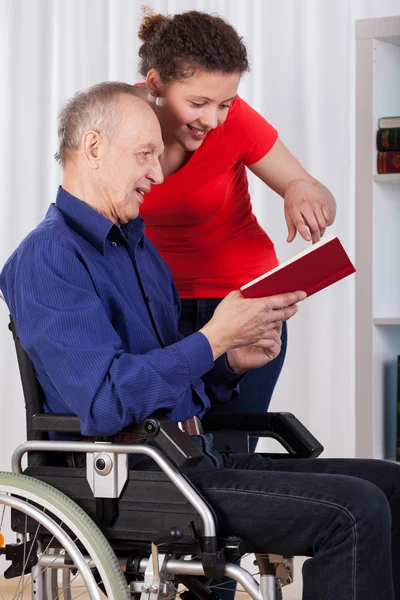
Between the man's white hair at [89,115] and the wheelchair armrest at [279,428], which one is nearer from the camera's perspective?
the man's white hair at [89,115]

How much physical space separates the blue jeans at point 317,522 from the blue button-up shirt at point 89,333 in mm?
187

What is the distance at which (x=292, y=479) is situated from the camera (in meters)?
1.61

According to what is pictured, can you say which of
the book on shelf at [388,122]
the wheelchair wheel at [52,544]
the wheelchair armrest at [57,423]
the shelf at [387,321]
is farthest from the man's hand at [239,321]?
the book on shelf at [388,122]

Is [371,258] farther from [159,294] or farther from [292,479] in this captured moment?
[292,479]

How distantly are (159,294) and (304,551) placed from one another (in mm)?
689

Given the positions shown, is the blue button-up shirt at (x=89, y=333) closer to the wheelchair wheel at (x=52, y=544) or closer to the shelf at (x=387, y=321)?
the wheelchair wheel at (x=52, y=544)

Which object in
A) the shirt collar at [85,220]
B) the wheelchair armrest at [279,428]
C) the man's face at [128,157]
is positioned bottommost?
the wheelchair armrest at [279,428]

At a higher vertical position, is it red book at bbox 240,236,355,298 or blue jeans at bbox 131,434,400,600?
red book at bbox 240,236,355,298

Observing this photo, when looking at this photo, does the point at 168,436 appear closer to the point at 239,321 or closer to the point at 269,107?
the point at 239,321

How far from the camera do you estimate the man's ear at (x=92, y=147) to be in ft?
5.94

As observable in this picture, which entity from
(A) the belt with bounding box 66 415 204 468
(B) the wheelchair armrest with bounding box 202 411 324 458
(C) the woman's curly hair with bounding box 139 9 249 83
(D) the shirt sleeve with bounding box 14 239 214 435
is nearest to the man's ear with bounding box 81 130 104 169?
(D) the shirt sleeve with bounding box 14 239 214 435

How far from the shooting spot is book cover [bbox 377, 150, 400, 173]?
271cm

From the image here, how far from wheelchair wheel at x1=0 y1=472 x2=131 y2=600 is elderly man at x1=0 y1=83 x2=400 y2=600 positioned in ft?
0.50

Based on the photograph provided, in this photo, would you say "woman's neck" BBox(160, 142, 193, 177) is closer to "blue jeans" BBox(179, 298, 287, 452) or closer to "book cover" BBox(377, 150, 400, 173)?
"blue jeans" BBox(179, 298, 287, 452)
